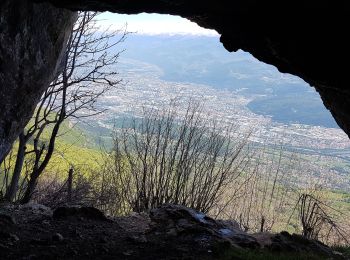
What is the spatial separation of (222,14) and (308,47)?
3.94ft

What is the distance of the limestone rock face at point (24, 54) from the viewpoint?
6.37 meters

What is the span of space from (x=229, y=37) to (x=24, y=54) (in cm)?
320

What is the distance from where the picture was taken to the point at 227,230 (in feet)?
26.7

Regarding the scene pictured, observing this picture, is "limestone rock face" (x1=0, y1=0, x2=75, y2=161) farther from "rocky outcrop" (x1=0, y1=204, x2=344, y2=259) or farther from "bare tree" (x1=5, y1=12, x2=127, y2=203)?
"bare tree" (x1=5, y1=12, x2=127, y2=203)

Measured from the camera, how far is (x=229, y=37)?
643 centimetres

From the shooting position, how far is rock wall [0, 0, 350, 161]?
5152 millimetres

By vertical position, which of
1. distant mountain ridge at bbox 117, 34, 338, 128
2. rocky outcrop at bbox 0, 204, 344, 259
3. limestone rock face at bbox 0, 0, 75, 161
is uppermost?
distant mountain ridge at bbox 117, 34, 338, 128

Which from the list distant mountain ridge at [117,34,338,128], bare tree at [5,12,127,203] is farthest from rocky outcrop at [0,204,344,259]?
distant mountain ridge at [117,34,338,128]

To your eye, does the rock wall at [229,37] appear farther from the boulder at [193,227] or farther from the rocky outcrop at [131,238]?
the boulder at [193,227]

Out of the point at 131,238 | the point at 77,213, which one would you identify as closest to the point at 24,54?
the point at 77,213

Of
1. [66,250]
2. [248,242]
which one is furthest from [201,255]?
[66,250]

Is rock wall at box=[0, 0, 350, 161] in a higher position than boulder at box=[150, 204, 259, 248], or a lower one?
higher

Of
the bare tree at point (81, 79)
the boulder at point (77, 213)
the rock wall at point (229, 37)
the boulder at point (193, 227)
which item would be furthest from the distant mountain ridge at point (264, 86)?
the rock wall at point (229, 37)

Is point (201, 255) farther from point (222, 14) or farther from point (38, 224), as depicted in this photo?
point (222, 14)
